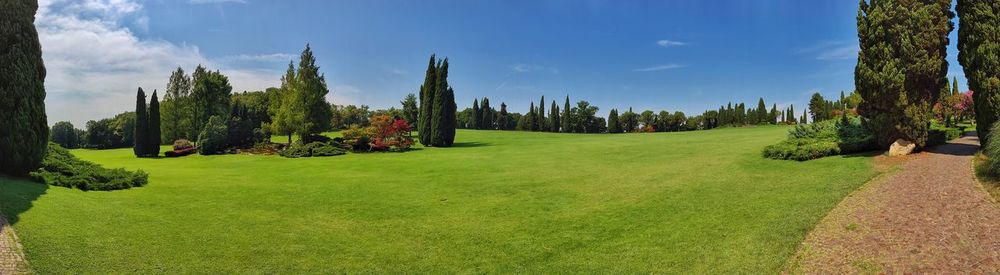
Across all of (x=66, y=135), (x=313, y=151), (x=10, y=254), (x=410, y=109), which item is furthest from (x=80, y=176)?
(x=66, y=135)

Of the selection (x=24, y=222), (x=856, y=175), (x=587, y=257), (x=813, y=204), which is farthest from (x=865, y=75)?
(x=24, y=222)

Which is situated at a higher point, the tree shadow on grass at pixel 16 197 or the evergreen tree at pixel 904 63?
the evergreen tree at pixel 904 63

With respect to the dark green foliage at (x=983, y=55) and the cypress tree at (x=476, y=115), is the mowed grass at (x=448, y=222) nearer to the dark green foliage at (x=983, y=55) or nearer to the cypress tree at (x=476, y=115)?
the dark green foliage at (x=983, y=55)

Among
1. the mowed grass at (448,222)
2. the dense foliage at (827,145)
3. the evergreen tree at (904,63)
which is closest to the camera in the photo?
the mowed grass at (448,222)

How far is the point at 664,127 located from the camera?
75.6 m

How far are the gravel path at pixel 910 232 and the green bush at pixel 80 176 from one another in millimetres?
15038

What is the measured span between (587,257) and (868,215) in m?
4.91

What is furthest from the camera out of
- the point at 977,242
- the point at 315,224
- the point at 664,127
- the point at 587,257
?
the point at 664,127

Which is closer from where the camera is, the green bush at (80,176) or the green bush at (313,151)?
the green bush at (80,176)

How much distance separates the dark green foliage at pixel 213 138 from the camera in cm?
3112

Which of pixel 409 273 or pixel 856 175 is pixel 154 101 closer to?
pixel 409 273

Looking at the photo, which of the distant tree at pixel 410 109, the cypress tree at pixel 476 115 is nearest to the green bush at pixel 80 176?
the distant tree at pixel 410 109

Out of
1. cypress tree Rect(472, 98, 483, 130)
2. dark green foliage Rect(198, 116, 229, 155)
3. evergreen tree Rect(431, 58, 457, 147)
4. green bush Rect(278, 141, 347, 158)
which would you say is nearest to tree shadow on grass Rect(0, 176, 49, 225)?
green bush Rect(278, 141, 347, 158)

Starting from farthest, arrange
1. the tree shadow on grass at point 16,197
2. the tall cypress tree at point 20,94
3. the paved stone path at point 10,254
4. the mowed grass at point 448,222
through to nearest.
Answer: the tall cypress tree at point 20,94 < the tree shadow on grass at point 16,197 < the mowed grass at point 448,222 < the paved stone path at point 10,254
